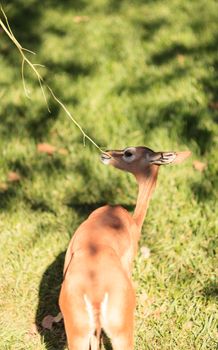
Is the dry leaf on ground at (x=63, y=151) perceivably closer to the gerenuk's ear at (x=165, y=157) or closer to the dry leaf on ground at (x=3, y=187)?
the dry leaf on ground at (x=3, y=187)

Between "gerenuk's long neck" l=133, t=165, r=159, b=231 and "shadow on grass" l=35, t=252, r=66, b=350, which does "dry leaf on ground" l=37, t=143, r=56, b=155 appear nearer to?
"shadow on grass" l=35, t=252, r=66, b=350

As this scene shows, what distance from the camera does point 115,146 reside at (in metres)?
6.06

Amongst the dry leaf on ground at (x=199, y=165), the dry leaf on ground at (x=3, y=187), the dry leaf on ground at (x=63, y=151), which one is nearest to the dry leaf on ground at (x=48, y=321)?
the dry leaf on ground at (x=3, y=187)

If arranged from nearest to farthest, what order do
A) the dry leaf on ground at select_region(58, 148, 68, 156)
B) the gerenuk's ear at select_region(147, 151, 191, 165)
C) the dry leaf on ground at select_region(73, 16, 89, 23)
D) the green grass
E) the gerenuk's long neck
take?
the gerenuk's ear at select_region(147, 151, 191, 165) → the gerenuk's long neck → the green grass → the dry leaf on ground at select_region(58, 148, 68, 156) → the dry leaf on ground at select_region(73, 16, 89, 23)

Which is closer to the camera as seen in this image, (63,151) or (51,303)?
(51,303)

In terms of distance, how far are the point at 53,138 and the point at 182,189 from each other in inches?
59.4

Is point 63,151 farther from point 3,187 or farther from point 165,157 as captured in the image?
point 165,157

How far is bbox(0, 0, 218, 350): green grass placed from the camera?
459 centimetres

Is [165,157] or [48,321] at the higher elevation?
[165,157]

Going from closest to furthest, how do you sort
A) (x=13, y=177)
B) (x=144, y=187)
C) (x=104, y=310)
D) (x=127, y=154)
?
1. (x=104, y=310)
2. (x=127, y=154)
3. (x=144, y=187)
4. (x=13, y=177)

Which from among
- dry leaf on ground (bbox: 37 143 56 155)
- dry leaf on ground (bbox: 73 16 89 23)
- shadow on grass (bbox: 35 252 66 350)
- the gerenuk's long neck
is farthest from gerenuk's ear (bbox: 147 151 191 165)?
dry leaf on ground (bbox: 73 16 89 23)

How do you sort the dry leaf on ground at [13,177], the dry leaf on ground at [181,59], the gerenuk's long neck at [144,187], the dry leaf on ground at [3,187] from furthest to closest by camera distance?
the dry leaf on ground at [181,59] → the dry leaf on ground at [13,177] → the dry leaf on ground at [3,187] → the gerenuk's long neck at [144,187]

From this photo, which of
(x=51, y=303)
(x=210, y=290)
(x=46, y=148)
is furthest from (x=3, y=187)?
(x=210, y=290)

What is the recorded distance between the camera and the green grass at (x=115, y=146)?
459 cm
